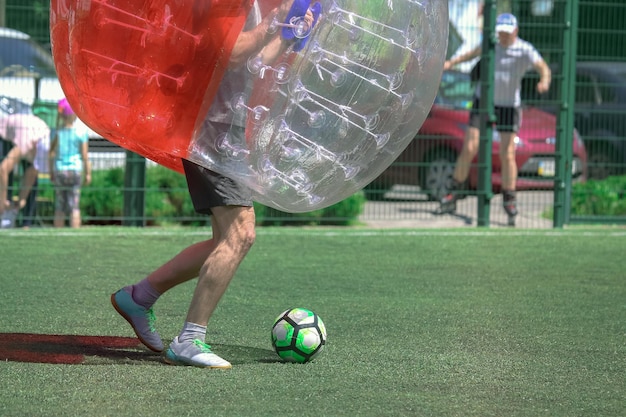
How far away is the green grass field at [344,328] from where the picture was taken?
482 centimetres

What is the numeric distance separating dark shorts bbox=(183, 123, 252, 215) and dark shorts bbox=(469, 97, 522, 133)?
26.6 feet

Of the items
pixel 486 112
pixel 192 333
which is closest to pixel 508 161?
pixel 486 112

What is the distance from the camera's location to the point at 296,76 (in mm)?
5270

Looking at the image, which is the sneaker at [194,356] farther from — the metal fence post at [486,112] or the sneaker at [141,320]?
the metal fence post at [486,112]

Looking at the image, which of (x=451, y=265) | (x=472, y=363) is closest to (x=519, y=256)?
(x=451, y=265)

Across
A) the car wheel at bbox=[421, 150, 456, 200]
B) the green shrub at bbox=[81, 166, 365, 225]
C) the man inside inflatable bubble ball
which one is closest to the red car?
the car wheel at bbox=[421, 150, 456, 200]

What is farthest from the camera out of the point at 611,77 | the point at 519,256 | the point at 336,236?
the point at 611,77

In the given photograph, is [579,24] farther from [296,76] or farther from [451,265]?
[296,76]

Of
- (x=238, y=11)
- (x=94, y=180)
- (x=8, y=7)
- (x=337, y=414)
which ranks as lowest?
(x=337, y=414)

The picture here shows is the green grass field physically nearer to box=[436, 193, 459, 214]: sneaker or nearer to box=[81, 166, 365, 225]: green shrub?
box=[81, 166, 365, 225]: green shrub

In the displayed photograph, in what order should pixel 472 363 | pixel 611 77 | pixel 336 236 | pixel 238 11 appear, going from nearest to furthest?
pixel 238 11 → pixel 472 363 → pixel 336 236 → pixel 611 77

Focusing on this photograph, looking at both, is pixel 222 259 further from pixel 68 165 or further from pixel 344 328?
pixel 68 165

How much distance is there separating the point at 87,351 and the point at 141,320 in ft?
0.98

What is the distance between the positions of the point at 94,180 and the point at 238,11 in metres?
7.64
